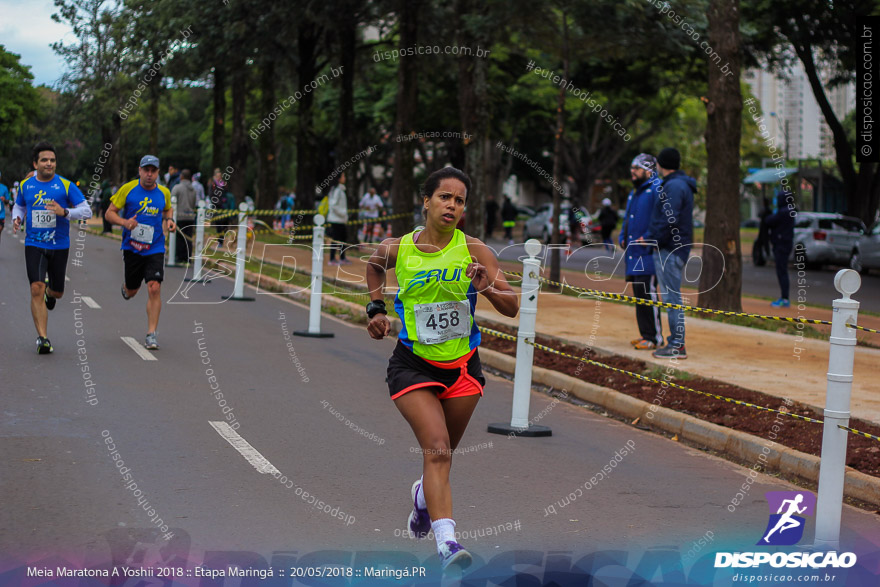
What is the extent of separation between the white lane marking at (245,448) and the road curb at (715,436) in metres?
3.45

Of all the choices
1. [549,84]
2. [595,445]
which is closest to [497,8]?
[595,445]

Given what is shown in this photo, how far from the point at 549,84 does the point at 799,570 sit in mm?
42512

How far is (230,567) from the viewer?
5.11m

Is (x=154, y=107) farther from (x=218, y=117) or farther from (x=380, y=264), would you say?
(x=380, y=264)

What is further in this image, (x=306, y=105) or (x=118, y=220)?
(x=306, y=105)

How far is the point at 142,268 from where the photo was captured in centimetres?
1186

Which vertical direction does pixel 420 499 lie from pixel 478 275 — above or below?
below

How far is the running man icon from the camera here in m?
6.22

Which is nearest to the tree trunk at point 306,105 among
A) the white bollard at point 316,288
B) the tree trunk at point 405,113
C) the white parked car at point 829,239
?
the tree trunk at point 405,113

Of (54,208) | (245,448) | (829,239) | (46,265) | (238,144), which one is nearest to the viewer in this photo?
(245,448)

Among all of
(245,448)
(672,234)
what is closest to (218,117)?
(672,234)

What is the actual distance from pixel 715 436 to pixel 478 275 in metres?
4.06

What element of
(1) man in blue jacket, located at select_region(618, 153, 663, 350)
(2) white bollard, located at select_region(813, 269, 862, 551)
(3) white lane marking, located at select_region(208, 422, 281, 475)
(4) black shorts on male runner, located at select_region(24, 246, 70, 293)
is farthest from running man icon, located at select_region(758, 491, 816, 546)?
(4) black shorts on male runner, located at select_region(24, 246, 70, 293)

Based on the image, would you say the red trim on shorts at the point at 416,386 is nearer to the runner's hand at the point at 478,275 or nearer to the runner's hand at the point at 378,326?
the runner's hand at the point at 378,326
